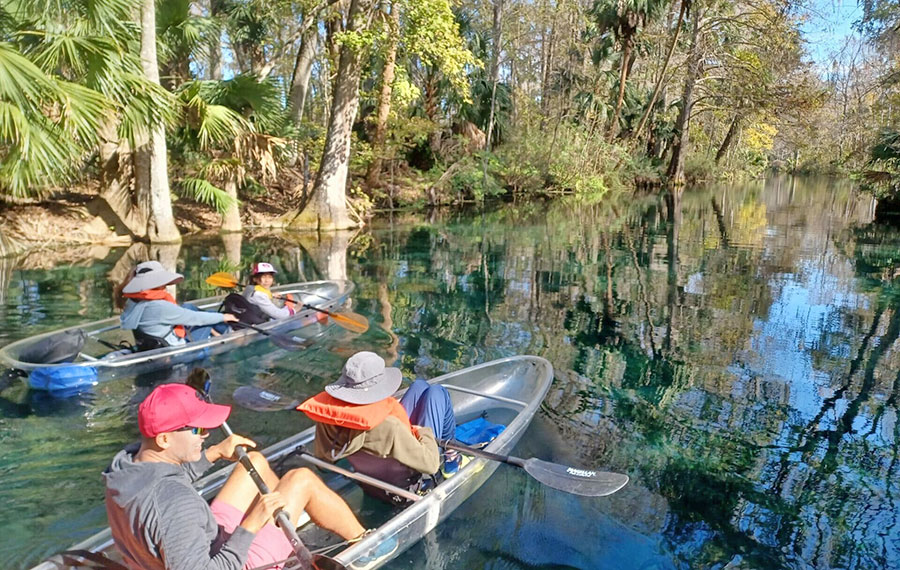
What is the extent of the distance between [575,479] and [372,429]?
4.54 feet

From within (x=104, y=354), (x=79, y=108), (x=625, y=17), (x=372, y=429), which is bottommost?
(x=104, y=354)

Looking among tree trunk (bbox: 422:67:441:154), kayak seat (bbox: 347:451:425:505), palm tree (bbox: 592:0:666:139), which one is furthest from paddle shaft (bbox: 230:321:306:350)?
palm tree (bbox: 592:0:666:139)

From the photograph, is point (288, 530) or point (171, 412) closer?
point (171, 412)

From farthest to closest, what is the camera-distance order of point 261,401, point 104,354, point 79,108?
point 79,108 < point 104,354 < point 261,401

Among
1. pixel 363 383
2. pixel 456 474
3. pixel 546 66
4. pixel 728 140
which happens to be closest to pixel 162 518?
pixel 363 383

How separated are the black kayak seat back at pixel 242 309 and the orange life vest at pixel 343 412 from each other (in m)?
4.47

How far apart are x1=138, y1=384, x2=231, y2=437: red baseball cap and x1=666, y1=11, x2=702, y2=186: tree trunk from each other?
35.3m

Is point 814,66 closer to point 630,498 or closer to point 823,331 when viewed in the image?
point 823,331

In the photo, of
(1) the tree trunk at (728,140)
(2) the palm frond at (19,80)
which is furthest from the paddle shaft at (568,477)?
(1) the tree trunk at (728,140)

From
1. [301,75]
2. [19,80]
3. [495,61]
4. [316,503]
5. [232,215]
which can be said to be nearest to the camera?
[316,503]

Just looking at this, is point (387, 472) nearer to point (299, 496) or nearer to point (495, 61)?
point (299, 496)

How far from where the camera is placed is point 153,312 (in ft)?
21.7

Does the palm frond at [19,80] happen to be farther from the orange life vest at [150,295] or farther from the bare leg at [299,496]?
the bare leg at [299,496]

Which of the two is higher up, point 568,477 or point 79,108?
point 79,108
